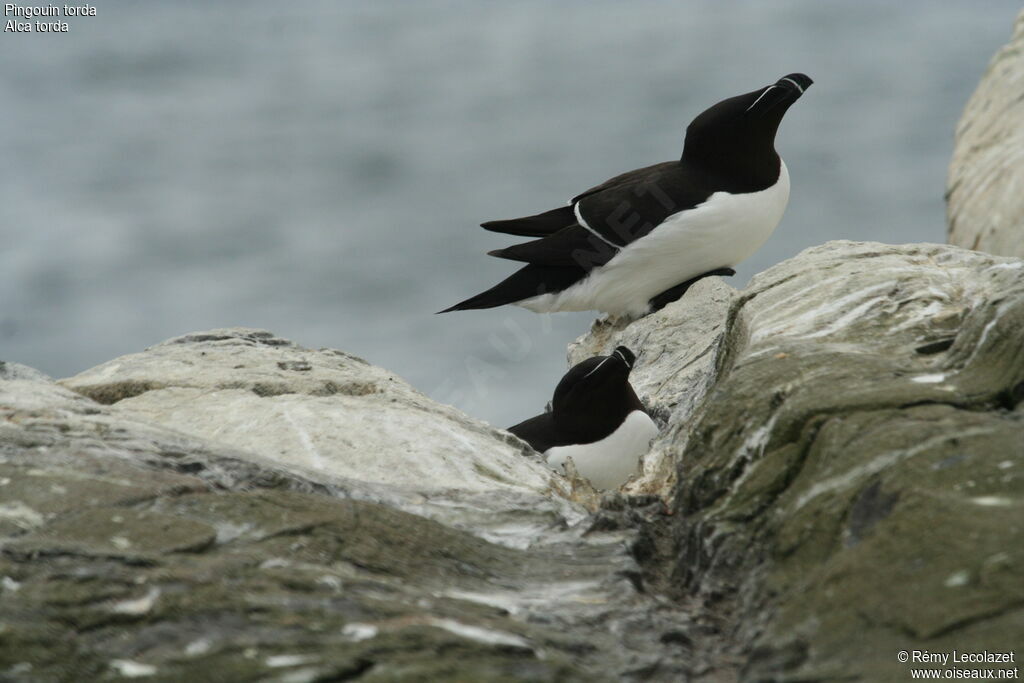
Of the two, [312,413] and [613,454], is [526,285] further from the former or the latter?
[312,413]

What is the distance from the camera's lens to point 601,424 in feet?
19.8

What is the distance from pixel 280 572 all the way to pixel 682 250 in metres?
5.64

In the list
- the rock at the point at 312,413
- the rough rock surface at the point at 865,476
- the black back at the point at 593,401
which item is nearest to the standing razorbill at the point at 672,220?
the black back at the point at 593,401

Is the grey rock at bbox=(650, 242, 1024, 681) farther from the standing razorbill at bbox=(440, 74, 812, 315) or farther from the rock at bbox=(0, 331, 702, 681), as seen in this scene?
the standing razorbill at bbox=(440, 74, 812, 315)

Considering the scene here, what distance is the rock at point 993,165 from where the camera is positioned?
11.5 meters

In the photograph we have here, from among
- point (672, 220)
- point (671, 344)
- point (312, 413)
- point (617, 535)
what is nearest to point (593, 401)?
point (671, 344)

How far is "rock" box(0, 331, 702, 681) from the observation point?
221 centimetres

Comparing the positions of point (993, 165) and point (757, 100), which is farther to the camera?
point (993, 165)

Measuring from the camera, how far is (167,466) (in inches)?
127

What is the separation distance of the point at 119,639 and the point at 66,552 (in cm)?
33

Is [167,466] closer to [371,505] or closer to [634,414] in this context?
[371,505]

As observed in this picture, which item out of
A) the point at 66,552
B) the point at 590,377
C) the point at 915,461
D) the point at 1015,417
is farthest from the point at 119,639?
the point at 590,377

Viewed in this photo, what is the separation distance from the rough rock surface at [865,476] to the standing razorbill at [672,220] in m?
3.61

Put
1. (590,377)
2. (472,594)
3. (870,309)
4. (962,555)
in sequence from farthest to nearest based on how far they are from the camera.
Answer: (590,377) → (870,309) → (472,594) → (962,555)
